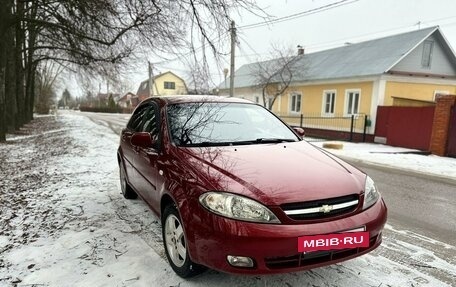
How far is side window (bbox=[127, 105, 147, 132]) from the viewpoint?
5023 millimetres

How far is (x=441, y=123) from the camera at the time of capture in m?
12.6

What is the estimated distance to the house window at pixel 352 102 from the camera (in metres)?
19.6

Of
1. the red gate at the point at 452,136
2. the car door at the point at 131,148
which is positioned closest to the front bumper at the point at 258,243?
the car door at the point at 131,148

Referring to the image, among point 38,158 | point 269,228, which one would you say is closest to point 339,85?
point 38,158

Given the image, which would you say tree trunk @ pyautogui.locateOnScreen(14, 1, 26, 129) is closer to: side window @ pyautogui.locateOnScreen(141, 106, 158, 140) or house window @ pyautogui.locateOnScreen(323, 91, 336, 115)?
side window @ pyautogui.locateOnScreen(141, 106, 158, 140)

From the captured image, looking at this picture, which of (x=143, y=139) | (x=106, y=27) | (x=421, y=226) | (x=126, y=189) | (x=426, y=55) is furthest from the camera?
(x=426, y=55)

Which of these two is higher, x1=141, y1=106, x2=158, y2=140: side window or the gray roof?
the gray roof

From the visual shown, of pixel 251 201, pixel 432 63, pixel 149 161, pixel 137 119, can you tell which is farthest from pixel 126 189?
pixel 432 63

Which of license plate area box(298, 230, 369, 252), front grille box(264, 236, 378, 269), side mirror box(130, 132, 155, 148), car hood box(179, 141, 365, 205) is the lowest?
front grille box(264, 236, 378, 269)

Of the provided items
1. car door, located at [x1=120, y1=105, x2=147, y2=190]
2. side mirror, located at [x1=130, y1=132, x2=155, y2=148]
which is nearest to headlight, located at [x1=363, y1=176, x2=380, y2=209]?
side mirror, located at [x1=130, y1=132, x2=155, y2=148]

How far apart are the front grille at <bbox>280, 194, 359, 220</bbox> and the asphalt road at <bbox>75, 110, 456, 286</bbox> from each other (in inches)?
45.2

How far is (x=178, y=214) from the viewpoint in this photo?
10.0 ft

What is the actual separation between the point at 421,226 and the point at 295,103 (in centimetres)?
2082

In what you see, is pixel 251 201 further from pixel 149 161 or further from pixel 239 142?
pixel 149 161
